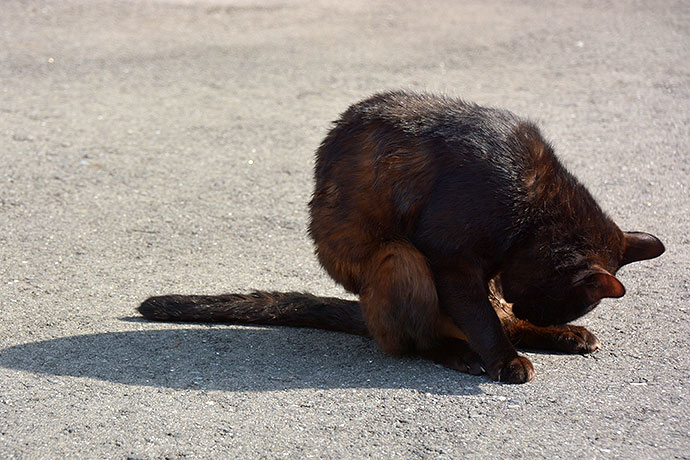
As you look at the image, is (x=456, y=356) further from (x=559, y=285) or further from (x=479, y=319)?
(x=559, y=285)

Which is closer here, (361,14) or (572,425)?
(572,425)

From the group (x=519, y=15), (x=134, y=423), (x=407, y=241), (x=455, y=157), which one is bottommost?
(x=134, y=423)

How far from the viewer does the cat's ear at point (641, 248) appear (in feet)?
13.8

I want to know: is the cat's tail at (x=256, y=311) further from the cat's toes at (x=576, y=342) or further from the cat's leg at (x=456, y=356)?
the cat's toes at (x=576, y=342)

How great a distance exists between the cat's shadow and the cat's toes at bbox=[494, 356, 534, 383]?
0.09 m

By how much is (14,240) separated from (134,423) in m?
2.42

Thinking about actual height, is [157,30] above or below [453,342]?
above

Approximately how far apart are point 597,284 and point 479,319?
0.56 metres

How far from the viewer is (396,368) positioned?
4.09 metres

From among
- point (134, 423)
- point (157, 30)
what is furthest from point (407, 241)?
point (157, 30)

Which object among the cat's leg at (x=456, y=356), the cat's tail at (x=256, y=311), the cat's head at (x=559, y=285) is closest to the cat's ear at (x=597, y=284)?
the cat's head at (x=559, y=285)

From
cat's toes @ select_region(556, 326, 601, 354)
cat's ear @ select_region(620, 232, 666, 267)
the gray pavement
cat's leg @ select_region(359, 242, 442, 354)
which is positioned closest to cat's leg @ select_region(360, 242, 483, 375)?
cat's leg @ select_region(359, 242, 442, 354)

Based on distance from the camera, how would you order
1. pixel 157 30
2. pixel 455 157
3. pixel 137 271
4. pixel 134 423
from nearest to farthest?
pixel 134 423, pixel 455 157, pixel 137 271, pixel 157 30

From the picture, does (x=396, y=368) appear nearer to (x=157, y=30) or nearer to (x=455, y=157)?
(x=455, y=157)
